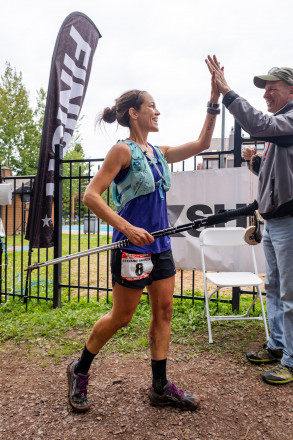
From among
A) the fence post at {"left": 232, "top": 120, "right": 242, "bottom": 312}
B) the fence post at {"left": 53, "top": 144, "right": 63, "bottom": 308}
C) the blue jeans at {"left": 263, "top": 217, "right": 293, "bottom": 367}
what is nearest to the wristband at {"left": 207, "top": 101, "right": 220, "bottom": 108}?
the blue jeans at {"left": 263, "top": 217, "right": 293, "bottom": 367}

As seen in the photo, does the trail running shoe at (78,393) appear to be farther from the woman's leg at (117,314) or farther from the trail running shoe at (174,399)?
the trail running shoe at (174,399)

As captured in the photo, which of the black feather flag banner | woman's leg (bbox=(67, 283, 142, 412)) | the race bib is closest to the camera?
the race bib

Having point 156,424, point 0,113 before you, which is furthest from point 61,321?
point 0,113


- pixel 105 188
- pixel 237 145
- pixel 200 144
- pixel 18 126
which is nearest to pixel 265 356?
pixel 200 144

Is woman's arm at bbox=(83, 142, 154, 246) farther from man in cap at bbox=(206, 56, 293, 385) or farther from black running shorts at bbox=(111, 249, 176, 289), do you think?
man in cap at bbox=(206, 56, 293, 385)

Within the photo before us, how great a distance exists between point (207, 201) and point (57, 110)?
8.63ft

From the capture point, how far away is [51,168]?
4.86 m

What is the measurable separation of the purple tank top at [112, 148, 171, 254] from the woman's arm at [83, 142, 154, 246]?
4.2 inches

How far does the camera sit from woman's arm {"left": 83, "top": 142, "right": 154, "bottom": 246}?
1857 mm

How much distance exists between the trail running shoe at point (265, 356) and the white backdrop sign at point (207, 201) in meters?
1.29

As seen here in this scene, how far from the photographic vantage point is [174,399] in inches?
88.7

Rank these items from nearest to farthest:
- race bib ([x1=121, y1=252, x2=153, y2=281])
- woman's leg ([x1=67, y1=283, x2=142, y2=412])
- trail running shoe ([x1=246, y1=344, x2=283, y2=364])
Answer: race bib ([x1=121, y1=252, x2=153, y2=281]) → woman's leg ([x1=67, y1=283, x2=142, y2=412]) → trail running shoe ([x1=246, y1=344, x2=283, y2=364])

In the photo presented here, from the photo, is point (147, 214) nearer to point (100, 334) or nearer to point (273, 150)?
point (100, 334)

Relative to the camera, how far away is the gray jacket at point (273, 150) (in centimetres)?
231
